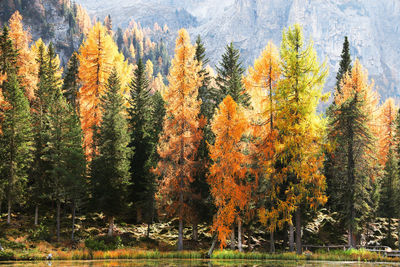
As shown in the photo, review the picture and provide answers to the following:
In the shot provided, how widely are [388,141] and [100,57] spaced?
36.1 meters

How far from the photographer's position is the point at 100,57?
42.9 metres

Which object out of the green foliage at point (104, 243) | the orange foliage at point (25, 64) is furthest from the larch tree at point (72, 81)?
the green foliage at point (104, 243)

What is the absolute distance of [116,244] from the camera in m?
33.2

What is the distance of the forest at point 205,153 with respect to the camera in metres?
28.2

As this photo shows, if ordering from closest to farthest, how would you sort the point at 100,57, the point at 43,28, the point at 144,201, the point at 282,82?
the point at 282,82 < the point at 144,201 < the point at 100,57 < the point at 43,28

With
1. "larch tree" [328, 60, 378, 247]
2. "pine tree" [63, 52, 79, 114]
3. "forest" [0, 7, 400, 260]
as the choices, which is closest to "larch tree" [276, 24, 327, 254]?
"forest" [0, 7, 400, 260]

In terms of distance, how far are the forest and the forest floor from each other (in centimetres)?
41

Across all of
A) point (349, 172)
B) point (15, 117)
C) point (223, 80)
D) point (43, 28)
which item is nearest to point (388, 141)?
point (349, 172)

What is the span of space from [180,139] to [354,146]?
14.6 metres

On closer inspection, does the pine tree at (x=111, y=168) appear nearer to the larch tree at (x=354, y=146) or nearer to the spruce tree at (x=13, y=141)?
the spruce tree at (x=13, y=141)

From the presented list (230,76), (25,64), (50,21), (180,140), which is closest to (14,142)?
(180,140)

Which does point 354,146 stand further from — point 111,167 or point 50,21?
point 50,21

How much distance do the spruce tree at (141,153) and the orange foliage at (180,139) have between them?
3752mm

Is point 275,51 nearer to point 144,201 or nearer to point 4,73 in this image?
point 144,201
